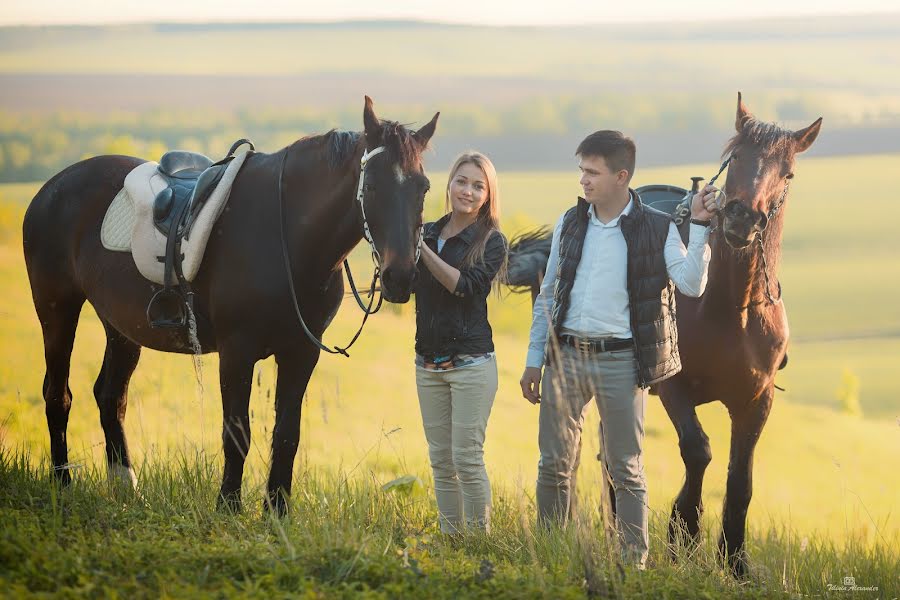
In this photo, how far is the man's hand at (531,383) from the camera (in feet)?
13.9

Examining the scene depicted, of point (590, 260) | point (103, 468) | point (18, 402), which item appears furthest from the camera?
point (18, 402)

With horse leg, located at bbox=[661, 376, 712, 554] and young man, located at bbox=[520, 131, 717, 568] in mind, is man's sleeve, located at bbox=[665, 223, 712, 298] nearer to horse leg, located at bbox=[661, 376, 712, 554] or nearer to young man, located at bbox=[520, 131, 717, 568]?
young man, located at bbox=[520, 131, 717, 568]

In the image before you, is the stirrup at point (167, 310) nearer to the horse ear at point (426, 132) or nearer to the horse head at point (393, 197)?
the horse head at point (393, 197)

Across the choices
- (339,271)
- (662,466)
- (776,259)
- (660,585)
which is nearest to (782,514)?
(662,466)

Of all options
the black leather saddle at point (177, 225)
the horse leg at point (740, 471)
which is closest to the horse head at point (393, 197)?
the black leather saddle at point (177, 225)

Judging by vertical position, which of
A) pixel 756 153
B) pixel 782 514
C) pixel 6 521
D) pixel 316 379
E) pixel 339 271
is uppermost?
pixel 756 153

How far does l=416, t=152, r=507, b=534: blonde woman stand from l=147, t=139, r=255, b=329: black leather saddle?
126 cm

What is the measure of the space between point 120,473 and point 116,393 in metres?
0.53

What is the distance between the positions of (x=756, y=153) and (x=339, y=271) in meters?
2.18

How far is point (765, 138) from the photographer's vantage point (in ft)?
14.8

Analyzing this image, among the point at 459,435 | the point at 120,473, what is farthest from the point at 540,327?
the point at 120,473

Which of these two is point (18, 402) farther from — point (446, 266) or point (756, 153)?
point (756, 153)

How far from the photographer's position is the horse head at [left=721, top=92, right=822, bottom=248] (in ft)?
14.1

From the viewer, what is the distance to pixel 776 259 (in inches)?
190
